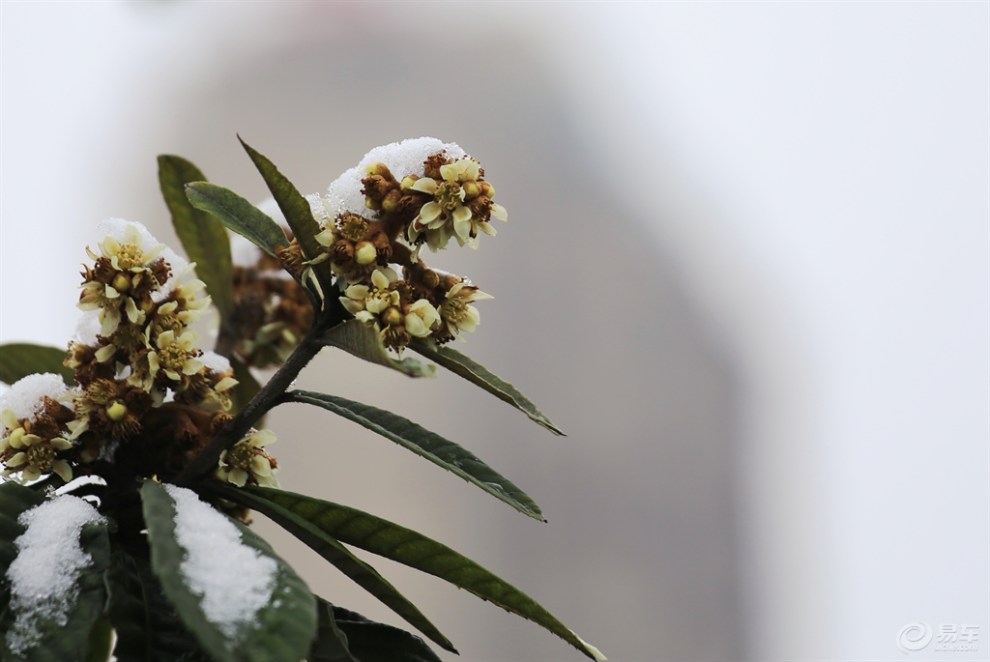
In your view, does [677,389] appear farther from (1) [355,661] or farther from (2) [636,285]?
(1) [355,661]

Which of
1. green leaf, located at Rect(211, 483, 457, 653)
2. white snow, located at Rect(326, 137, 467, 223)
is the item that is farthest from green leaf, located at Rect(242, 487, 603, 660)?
white snow, located at Rect(326, 137, 467, 223)

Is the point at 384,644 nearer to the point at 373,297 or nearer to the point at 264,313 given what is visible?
the point at 373,297

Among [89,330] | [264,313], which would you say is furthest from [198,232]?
[89,330]

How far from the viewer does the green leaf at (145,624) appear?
12.3 inches

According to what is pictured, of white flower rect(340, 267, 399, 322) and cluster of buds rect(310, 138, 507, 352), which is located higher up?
cluster of buds rect(310, 138, 507, 352)

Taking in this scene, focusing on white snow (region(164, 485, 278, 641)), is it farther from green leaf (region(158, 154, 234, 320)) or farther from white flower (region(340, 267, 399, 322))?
green leaf (region(158, 154, 234, 320))

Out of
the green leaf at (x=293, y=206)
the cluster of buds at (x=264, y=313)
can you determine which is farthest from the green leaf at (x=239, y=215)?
the cluster of buds at (x=264, y=313)

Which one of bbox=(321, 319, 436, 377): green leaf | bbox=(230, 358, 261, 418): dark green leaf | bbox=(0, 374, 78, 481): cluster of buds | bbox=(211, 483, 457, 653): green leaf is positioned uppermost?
bbox=(230, 358, 261, 418): dark green leaf

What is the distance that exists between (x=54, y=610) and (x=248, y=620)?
9cm

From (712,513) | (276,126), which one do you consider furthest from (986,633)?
(276,126)

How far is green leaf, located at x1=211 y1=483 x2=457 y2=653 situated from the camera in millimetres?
331

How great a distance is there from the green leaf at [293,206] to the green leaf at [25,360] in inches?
8.0

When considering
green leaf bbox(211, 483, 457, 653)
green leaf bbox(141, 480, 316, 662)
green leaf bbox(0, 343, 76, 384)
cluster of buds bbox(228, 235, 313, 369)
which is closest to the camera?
green leaf bbox(141, 480, 316, 662)

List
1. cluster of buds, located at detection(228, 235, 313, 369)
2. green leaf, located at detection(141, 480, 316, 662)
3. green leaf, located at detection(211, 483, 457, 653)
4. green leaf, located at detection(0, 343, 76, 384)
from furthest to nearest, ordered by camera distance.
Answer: cluster of buds, located at detection(228, 235, 313, 369)
green leaf, located at detection(0, 343, 76, 384)
green leaf, located at detection(211, 483, 457, 653)
green leaf, located at detection(141, 480, 316, 662)
